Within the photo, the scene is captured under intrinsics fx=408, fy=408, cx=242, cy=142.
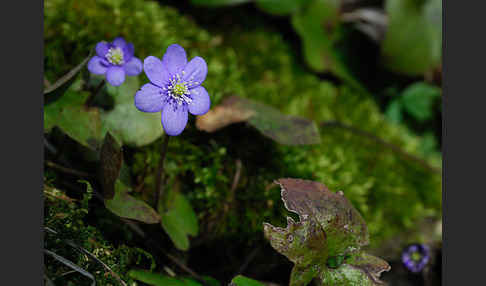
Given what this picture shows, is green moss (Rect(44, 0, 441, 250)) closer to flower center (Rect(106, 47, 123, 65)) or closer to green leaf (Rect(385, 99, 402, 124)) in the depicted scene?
green leaf (Rect(385, 99, 402, 124))

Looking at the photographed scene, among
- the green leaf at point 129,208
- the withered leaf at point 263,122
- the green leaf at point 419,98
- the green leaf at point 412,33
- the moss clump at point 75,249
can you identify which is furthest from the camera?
the green leaf at point 419,98

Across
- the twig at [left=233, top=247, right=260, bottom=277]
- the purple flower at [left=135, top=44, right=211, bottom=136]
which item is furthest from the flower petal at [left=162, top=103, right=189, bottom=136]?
the twig at [left=233, top=247, right=260, bottom=277]

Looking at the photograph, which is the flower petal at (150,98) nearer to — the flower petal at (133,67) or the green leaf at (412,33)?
the flower petal at (133,67)

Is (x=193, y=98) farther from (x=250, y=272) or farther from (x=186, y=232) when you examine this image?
(x=250, y=272)

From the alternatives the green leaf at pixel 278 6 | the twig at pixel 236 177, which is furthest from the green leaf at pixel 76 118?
the green leaf at pixel 278 6

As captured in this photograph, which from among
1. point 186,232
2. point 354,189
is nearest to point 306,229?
point 186,232

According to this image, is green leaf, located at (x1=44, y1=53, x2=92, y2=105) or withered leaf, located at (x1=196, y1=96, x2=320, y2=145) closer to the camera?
green leaf, located at (x1=44, y1=53, x2=92, y2=105)

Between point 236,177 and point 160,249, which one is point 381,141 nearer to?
point 236,177
